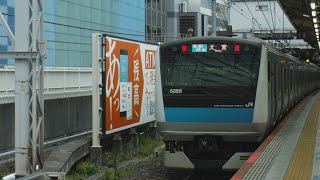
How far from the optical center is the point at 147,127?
15203 millimetres

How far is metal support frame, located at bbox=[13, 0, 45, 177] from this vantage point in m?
8.47

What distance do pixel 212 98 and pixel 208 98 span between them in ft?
0.26

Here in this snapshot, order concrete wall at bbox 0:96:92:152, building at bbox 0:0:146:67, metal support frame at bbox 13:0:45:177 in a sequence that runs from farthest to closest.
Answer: building at bbox 0:0:146:67
concrete wall at bbox 0:96:92:152
metal support frame at bbox 13:0:45:177

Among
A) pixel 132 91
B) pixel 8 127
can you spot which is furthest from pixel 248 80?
pixel 8 127

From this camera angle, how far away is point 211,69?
1000 centimetres

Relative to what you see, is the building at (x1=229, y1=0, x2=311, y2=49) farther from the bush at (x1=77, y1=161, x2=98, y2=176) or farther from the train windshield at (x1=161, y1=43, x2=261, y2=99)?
the bush at (x1=77, y1=161, x2=98, y2=176)

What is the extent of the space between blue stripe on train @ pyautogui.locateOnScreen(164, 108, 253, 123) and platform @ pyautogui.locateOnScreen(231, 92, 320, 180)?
0.69m

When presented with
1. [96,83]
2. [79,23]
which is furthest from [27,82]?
[79,23]

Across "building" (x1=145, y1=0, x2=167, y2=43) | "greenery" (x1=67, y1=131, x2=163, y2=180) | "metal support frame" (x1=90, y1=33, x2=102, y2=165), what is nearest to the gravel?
"greenery" (x1=67, y1=131, x2=163, y2=180)

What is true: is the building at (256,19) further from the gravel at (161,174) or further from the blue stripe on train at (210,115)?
the blue stripe on train at (210,115)

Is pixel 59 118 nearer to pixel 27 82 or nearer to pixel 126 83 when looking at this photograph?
pixel 126 83

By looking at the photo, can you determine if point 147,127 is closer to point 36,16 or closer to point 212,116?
point 212,116

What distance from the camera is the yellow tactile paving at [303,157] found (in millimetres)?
6832

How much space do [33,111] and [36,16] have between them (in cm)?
167
